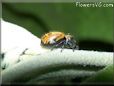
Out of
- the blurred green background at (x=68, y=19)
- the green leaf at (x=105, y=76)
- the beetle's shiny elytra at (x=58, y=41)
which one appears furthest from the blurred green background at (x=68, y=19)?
the green leaf at (x=105, y=76)

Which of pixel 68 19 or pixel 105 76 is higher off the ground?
pixel 68 19

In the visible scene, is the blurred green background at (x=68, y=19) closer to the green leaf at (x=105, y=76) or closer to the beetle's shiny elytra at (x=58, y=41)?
the beetle's shiny elytra at (x=58, y=41)

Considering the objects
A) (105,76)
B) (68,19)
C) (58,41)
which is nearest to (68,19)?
(68,19)

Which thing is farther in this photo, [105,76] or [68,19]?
[68,19]

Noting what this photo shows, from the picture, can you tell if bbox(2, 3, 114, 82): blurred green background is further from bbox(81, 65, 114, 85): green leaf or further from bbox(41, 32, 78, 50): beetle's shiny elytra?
bbox(81, 65, 114, 85): green leaf

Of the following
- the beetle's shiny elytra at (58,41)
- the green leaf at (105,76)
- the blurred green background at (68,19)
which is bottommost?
the green leaf at (105,76)

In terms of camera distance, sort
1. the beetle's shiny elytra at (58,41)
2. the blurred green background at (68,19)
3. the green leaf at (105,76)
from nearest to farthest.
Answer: the green leaf at (105,76)
the beetle's shiny elytra at (58,41)
the blurred green background at (68,19)

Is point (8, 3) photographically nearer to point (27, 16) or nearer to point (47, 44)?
point (27, 16)

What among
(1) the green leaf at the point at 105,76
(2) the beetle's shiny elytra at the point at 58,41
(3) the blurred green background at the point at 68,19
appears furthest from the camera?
(3) the blurred green background at the point at 68,19

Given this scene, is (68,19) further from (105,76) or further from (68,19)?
(105,76)
